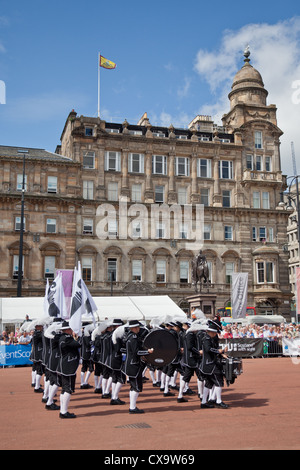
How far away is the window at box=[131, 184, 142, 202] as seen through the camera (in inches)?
2072

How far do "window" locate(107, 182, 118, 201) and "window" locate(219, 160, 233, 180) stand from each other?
11.7 metres

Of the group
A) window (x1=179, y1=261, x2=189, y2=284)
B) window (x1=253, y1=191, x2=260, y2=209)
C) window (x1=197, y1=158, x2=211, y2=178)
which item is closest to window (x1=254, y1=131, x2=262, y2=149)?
window (x1=253, y1=191, x2=260, y2=209)

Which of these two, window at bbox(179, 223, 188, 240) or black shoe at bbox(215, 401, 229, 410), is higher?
window at bbox(179, 223, 188, 240)

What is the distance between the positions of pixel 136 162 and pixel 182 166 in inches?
199

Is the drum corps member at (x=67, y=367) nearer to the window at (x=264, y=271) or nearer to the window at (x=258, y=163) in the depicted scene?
the window at (x=264, y=271)

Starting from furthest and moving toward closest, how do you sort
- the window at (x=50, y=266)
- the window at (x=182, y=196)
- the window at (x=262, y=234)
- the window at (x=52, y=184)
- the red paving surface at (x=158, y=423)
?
the window at (x=262, y=234) → the window at (x=182, y=196) → the window at (x=52, y=184) → the window at (x=50, y=266) → the red paving surface at (x=158, y=423)

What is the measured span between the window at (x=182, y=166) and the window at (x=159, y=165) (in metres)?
1.29

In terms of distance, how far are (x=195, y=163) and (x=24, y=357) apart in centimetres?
3381

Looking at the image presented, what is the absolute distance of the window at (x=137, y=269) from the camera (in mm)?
50906

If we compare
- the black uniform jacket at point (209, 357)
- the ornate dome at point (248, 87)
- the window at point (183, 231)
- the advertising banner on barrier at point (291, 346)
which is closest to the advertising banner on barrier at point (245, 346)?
the advertising banner on barrier at point (291, 346)

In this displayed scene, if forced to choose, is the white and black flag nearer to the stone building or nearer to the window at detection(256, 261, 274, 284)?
the stone building

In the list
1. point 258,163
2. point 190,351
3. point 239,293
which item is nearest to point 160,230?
point 258,163

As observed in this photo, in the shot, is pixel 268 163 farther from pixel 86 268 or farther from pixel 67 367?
pixel 67 367

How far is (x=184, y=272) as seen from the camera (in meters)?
52.2
